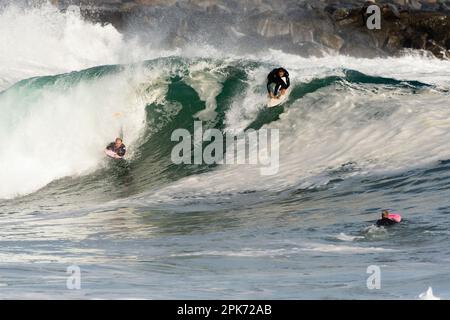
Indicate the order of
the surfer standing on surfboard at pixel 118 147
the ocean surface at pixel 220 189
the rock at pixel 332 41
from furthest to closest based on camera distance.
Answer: the rock at pixel 332 41, the surfer standing on surfboard at pixel 118 147, the ocean surface at pixel 220 189

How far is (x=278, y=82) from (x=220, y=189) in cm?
399

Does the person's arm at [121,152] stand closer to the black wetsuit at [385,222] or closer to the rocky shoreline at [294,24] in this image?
the black wetsuit at [385,222]

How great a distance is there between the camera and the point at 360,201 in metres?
13.5

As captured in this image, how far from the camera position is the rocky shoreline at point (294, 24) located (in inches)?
1615

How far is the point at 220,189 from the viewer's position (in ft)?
52.5

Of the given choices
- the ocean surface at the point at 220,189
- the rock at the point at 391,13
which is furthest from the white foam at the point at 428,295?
the rock at the point at 391,13

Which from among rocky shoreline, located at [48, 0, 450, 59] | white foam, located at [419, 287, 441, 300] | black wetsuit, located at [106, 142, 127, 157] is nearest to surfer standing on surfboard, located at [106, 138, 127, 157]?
black wetsuit, located at [106, 142, 127, 157]

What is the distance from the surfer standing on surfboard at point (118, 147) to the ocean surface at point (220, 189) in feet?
0.82

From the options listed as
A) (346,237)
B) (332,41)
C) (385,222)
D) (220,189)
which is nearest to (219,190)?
(220,189)

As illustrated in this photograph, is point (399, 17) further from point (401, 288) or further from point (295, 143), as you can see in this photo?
point (401, 288)

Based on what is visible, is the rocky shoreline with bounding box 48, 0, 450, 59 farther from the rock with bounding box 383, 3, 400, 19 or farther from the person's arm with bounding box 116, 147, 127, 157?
the person's arm with bounding box 116, 147, 127, 157

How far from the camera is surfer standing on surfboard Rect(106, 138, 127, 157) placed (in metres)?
19.1

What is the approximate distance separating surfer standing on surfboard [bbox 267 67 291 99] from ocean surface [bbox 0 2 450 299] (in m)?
0.34

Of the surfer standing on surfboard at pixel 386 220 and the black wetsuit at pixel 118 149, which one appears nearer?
the surfer standing on surfboard at pixel 386 220
